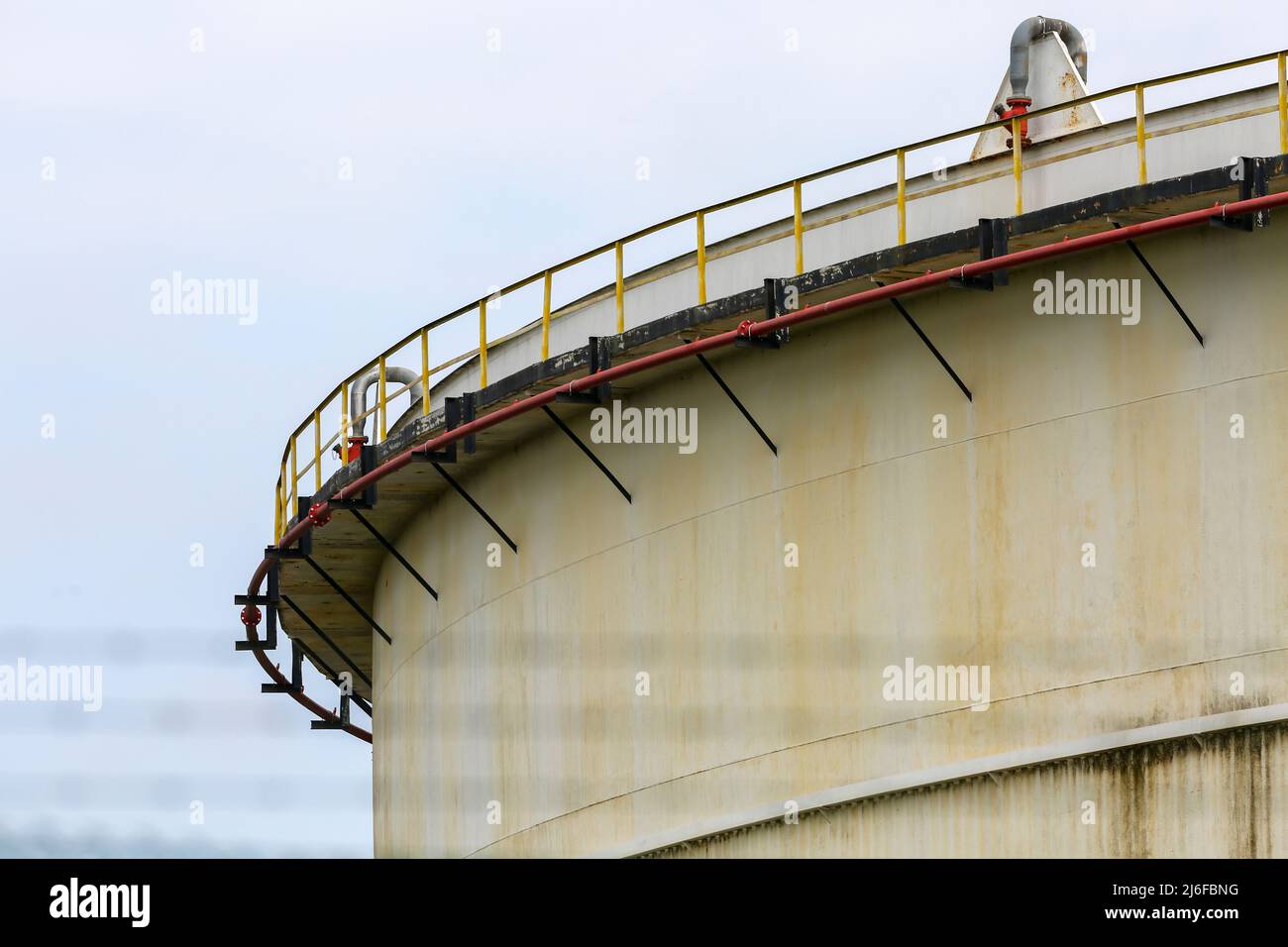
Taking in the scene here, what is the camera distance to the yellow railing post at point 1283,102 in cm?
1808

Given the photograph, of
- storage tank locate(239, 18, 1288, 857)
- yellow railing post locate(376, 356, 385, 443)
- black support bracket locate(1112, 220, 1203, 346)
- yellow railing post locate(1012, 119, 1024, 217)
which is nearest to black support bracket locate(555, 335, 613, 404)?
storage tank locate(239, 18, 1288, 857)

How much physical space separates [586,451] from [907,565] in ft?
12.6

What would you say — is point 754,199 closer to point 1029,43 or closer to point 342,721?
point 1029,43

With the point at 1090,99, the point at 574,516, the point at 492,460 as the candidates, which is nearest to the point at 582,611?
the point at 574,516

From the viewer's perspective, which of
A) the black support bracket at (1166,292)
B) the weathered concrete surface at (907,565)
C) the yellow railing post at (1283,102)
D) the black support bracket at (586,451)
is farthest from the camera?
the black support bracket at (586,451)

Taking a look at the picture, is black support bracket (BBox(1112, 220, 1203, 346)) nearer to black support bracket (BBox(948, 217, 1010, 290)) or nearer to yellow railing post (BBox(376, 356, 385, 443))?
black support bracket (BBox(948, 217, 1010, 290))

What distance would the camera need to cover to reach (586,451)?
72.5 feet

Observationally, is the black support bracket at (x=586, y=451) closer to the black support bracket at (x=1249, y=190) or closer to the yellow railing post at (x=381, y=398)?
the yellow railing post at (x=381, y=398)

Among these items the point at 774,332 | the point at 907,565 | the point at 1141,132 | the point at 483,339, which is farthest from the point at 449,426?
the point at 1141,132

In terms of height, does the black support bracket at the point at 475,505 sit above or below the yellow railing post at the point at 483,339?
below

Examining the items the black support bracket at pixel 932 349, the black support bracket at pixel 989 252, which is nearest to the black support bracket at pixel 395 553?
the black support bracket at pixel 932 349

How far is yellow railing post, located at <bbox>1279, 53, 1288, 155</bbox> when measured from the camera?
59.3 feet

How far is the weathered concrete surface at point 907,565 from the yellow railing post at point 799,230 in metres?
0.69
